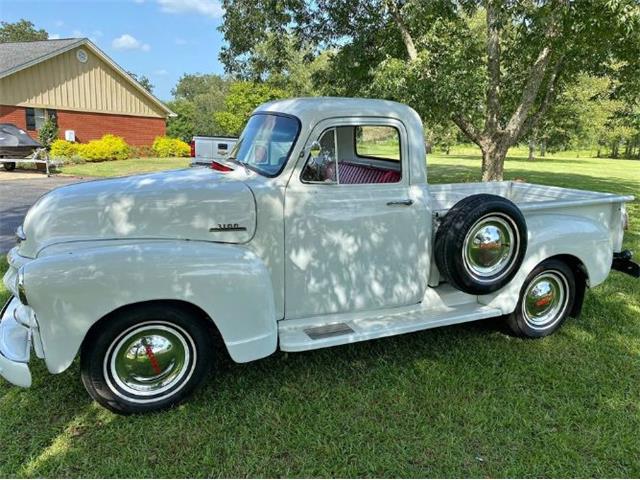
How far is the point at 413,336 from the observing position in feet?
14.6

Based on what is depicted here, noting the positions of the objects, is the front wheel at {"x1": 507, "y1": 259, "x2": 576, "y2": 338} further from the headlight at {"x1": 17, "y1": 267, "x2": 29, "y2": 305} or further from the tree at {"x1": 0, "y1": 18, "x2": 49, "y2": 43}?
the tree at {"x1": 0, "y1": 18, "x2": 49, "y2": 43}

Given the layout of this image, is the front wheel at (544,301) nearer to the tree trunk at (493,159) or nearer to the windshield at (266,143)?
the windshield at (266,143)

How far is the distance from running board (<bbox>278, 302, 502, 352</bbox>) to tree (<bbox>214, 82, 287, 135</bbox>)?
30.9 meters

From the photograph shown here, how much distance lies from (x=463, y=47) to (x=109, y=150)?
17653 millimetres

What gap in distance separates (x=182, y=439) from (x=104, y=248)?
49.1 inches

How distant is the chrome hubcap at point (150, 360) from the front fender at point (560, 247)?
8.06ft

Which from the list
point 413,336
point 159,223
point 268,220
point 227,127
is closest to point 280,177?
point 268,220

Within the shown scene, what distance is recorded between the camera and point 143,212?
3.26m

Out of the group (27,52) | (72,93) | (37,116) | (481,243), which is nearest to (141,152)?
(72,93)

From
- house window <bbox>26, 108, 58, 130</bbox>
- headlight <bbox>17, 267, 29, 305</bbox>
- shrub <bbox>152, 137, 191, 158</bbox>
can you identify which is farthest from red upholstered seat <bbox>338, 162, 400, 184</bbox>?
house window <bbox>26, 108, 58, 130</bbox>

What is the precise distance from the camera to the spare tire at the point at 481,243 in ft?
12.4

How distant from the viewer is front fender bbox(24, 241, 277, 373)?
2834 millimetres

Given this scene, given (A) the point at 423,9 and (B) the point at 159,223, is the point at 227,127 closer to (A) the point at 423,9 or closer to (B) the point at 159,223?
(A) the point at 423,9

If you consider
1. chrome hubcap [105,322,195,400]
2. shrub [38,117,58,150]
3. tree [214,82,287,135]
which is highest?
tree [214,82,287,135]
